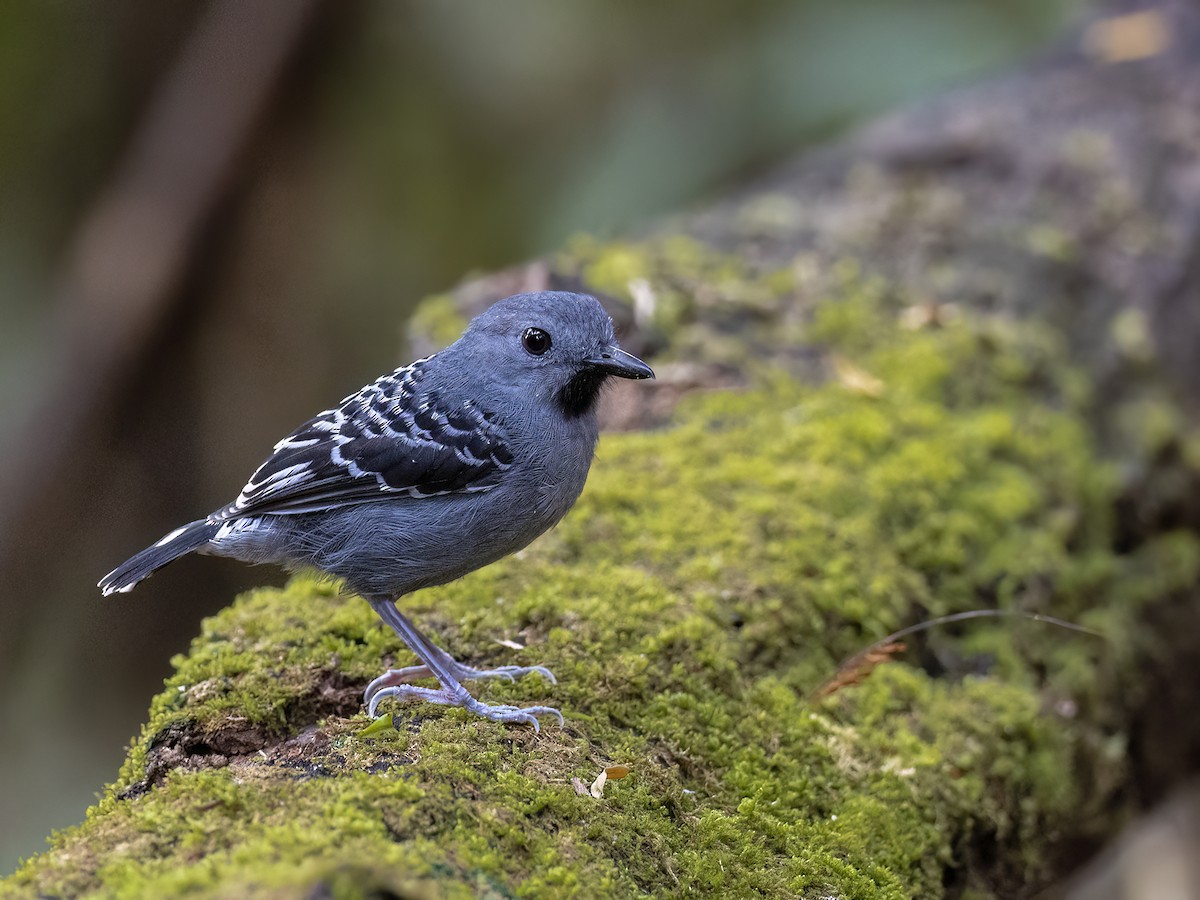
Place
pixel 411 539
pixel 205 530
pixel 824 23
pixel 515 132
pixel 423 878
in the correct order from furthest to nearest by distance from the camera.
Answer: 1. pixel 515 132
2. pixel 824 23
3. pixel 205 530
4. pixel 411 539
5. pixel 423 878

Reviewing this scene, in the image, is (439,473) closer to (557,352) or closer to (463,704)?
(557,352)

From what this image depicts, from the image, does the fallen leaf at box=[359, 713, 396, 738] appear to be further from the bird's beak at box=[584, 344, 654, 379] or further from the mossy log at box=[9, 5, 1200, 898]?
the bird's beak at box=[584, 344, 654, 379]

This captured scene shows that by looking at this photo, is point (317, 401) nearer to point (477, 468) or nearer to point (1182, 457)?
point (477, 468)

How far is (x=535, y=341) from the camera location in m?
3.62

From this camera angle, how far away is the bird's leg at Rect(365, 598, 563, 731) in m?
3.12

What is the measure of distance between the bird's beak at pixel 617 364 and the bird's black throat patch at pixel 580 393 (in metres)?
0.04

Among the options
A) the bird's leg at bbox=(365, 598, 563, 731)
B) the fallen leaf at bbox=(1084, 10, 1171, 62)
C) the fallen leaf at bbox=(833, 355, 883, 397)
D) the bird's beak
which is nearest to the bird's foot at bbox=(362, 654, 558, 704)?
the bird's leg at bbox=(365, 598, 563, 731)

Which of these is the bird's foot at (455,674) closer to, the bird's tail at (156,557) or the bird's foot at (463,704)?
the bird's foot at (463,704)

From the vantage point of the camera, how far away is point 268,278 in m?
8.13

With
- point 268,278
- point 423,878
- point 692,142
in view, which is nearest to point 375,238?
point 268,278

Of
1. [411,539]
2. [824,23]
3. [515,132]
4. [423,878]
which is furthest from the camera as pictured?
[515,132]

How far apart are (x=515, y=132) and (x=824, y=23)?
8.26ft

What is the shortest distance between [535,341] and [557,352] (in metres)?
0.08

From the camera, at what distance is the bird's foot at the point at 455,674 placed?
3.36 m
